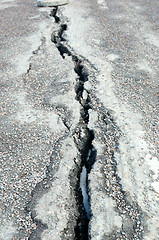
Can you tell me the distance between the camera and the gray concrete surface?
206 centimetres

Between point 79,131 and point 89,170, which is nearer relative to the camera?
point 89,170

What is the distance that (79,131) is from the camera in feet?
9.63

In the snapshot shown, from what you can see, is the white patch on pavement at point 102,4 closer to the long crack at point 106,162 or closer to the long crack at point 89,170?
the long crack at point 106,162

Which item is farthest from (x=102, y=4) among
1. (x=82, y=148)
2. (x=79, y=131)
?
(x=82, y=148)

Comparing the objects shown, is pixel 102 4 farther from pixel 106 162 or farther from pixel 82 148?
pixel 106 162

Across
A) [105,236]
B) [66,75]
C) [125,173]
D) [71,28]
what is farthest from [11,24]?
[105,236]

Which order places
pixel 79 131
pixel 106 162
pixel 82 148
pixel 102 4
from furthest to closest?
pixel 102 4
pixel 79 131
pixel 82 148
pixel 106 162

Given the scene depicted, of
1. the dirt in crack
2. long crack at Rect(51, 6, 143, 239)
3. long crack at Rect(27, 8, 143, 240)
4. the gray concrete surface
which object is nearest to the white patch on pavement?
the gray concrete surface

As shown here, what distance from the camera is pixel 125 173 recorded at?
7.77 ft

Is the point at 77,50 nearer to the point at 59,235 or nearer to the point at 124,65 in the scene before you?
the point at 124,65

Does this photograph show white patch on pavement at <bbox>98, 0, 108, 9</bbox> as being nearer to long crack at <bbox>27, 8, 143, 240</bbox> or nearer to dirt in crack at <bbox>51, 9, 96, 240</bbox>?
dirt in crack at <bbox>51, 9, 96, 240</bbox>

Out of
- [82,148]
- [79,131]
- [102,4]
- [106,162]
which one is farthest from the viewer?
[102,4]

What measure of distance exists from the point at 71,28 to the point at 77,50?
1.13 meters

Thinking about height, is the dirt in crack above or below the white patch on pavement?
below
